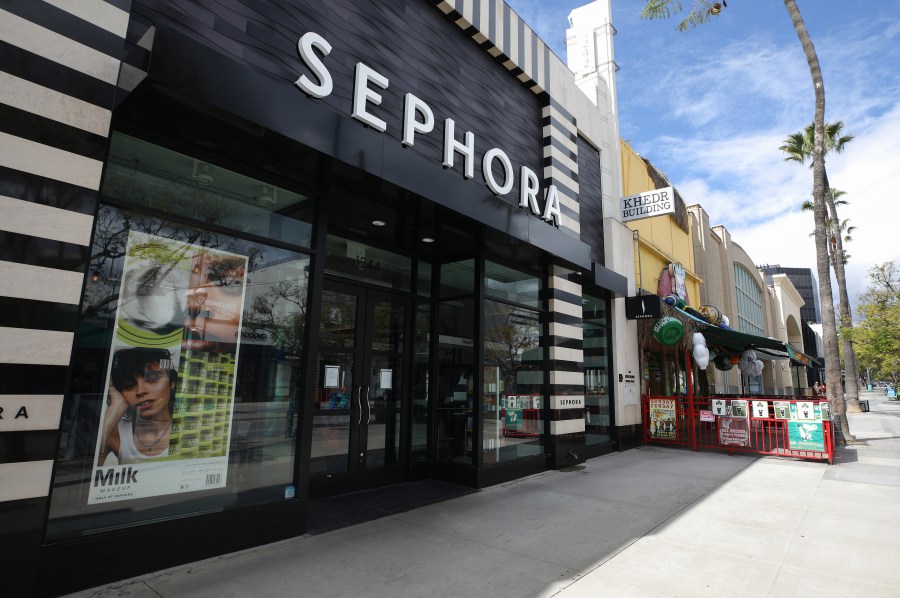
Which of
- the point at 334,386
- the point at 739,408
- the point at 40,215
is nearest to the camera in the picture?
the point at 40,215

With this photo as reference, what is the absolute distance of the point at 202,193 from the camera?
473cm

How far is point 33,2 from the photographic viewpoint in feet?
11.5

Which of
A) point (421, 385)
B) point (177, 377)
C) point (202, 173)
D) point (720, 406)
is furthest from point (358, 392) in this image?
point (720, 406)

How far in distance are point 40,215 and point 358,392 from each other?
4369mm

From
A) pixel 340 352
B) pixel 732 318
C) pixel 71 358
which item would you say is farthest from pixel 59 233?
pixel 732 318

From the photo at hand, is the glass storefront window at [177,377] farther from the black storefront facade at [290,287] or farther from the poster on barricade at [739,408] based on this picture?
the poster on barricade at [739,408]

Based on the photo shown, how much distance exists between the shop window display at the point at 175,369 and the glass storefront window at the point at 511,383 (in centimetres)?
356

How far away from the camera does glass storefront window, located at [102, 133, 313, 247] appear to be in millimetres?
4223

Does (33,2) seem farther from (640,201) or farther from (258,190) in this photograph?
(640,201)

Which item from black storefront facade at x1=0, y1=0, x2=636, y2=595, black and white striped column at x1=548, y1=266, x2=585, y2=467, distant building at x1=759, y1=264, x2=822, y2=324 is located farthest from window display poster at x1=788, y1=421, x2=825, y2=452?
distant building at x1=759, y1=264, x2=822, y2=324

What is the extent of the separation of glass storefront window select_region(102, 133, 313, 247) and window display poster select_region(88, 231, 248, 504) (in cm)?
37

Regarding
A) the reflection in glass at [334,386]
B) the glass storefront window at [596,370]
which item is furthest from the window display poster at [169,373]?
the glass storefront window at [596,370]

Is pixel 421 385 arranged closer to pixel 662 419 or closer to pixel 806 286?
pixel 662 419

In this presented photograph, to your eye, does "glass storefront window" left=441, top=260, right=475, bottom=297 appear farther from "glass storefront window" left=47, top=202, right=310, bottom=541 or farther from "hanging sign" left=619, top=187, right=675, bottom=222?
"hanging sign" left=619, top=187, right=675, bottom=222
